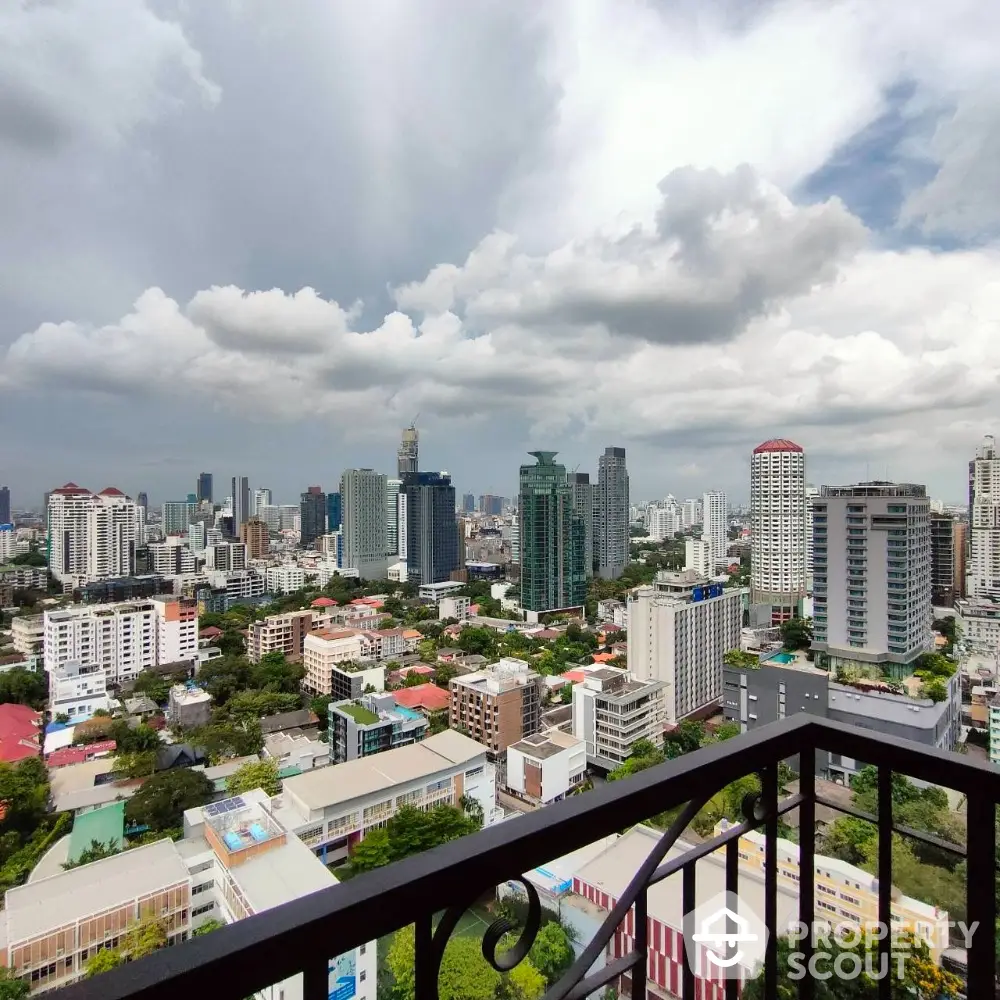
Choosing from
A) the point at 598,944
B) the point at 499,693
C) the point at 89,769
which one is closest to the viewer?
the point at 598,944

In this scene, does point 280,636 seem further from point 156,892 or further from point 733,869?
point 733,869

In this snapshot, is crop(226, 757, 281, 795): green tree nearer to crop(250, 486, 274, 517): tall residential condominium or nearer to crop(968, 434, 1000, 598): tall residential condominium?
crop(968, 434, 1000, 598): tall residential condominium

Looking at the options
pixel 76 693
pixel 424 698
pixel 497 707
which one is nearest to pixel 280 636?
pixel 76 693

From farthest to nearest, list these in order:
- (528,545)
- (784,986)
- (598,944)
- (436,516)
→ (436,516) < (528,545) < (784,986) < (598,944)

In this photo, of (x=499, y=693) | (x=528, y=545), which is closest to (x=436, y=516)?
(x=528, y=545)

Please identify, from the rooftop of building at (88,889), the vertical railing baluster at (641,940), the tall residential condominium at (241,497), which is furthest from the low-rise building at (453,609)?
the tall residential condominium at (241,497)

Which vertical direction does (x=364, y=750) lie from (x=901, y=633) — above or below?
below

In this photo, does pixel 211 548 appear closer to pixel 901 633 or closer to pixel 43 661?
pixel 43 661
